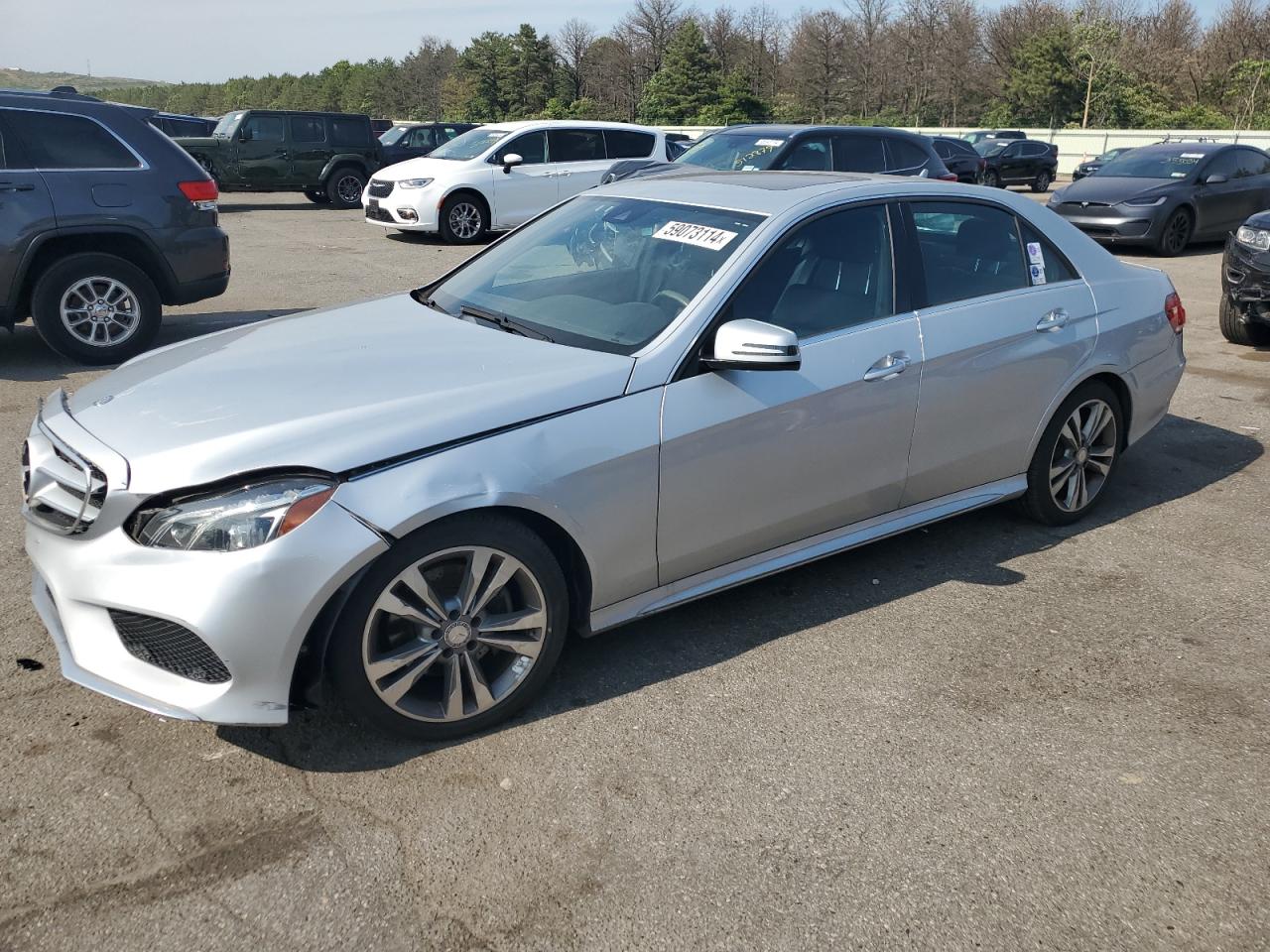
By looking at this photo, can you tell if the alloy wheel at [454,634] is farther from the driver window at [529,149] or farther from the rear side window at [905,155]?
the driver window at [529,149]

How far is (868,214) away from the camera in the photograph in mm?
4160

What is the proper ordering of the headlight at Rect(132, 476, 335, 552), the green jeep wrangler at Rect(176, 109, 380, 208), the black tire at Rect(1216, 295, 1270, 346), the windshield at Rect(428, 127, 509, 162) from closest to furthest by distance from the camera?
the headlight at Rect(132, 476, 335, 552) → the black tire at Rect(1216, 295, 1270, 346) → the windshield at Rect(428, 127, 509, 162) → the green jeep wrangler at Rect(176, 109, 380, 208)

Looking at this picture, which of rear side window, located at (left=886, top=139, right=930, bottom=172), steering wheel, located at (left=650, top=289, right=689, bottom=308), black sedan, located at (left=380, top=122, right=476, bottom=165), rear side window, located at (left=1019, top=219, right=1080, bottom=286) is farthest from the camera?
black sedan, located at (left=380, top=122, right=476, bottom=165)

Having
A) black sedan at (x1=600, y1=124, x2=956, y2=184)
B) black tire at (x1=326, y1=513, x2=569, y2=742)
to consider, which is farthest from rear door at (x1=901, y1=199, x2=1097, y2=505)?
black sedan at (x1=600, y1=124, x2=956, y2=184)

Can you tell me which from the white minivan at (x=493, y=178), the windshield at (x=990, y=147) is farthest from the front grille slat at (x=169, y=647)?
the windshield at (x=990, y=147)

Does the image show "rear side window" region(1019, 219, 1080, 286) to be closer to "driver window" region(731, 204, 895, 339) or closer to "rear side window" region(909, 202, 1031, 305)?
"rear side window" region(909, 202, 1031, 305)

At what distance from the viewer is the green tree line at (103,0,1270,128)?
48.4 meters

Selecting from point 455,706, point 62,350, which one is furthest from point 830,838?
point 62,350

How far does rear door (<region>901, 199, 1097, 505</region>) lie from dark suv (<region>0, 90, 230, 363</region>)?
18.6 feet

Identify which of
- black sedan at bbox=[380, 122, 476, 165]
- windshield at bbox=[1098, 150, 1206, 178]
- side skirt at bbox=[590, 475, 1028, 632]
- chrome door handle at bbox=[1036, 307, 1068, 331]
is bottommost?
side skirt at bbox=[590, 475, 1028, 632]

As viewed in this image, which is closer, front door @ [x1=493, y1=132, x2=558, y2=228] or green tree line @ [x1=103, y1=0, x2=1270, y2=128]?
front door @ [x1=493, y1=132, x2=558, y2=228]

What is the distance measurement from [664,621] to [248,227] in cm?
1532

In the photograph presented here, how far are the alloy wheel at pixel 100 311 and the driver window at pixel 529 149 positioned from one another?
807cm

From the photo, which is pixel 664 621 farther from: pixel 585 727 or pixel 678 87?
pixel 678 87
